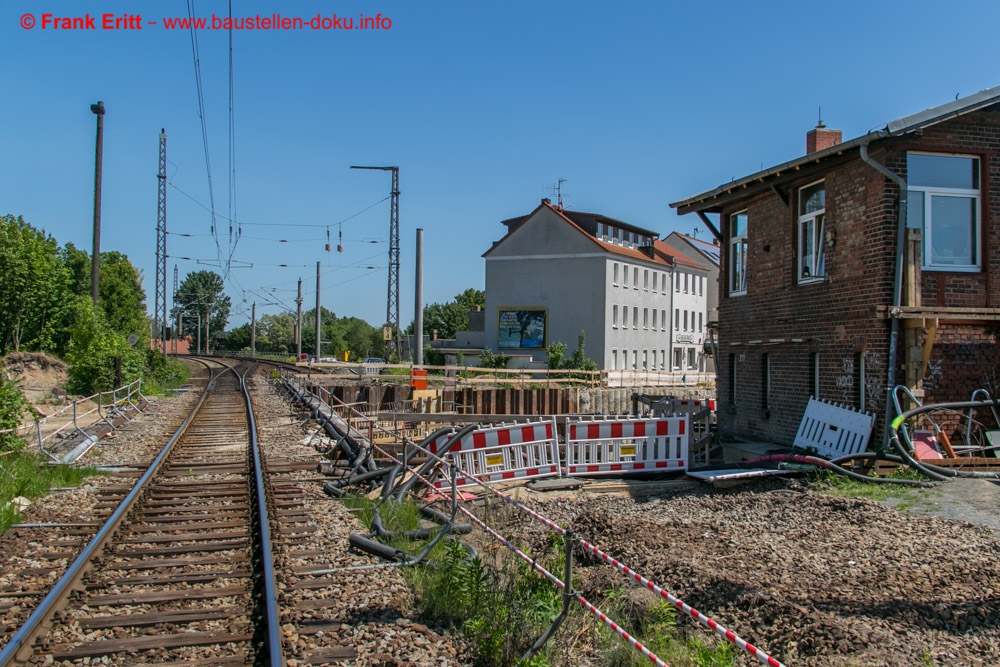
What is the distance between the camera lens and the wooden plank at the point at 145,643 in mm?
4898

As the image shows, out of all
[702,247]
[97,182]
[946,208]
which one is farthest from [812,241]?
[702,247]

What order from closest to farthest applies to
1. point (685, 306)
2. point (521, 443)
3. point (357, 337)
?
point (521, 443) < point (685, 306) < point (357, 337)

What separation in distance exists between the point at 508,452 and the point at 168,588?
6161mm

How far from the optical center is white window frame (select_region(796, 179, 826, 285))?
40.6 ft

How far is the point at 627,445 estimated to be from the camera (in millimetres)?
12094

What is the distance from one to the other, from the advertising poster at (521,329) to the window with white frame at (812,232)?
4323 cm

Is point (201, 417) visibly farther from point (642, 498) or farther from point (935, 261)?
point (935, 261)

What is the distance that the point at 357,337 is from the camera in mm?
98250

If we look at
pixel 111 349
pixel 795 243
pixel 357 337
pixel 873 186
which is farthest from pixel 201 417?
pixel 357 337

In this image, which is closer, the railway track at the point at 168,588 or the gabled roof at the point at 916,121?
the railway track at the point at 168,588

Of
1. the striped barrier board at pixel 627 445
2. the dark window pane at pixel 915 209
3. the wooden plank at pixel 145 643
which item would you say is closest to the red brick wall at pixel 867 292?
the dark window pane at pixel 915 209

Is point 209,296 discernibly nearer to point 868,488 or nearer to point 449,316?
point 449,316

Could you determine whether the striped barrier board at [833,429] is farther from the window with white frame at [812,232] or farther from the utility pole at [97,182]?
the utility pole at [97,182]

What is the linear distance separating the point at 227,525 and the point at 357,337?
91.3m
